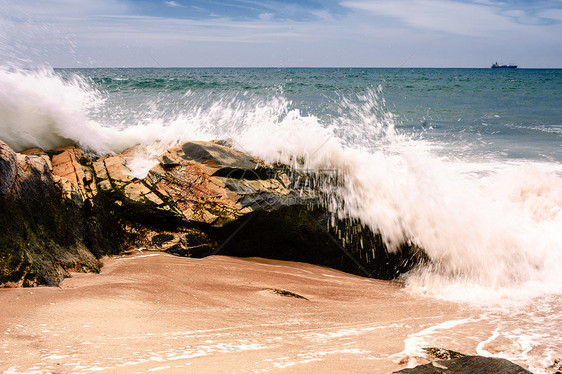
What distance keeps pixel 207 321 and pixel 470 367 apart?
137 centimetres

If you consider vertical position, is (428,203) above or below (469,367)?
above

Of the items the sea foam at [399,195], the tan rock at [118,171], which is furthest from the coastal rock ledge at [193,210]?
the sea foam at [399,195]

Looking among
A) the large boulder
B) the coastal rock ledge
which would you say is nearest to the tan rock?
the coastal rock ledge

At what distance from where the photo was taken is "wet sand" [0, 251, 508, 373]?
193 cm

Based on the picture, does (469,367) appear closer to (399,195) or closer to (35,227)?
(399,195)

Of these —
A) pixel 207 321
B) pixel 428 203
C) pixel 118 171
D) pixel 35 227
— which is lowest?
pixel 207 321

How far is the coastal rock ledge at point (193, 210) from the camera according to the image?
326 centimetres

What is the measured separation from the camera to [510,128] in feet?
45.3

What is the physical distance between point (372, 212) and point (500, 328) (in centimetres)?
159

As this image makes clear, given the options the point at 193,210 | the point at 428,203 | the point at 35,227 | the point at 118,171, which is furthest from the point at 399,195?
the point at 35,227

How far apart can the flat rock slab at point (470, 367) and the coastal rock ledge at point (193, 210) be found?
191 centimetres

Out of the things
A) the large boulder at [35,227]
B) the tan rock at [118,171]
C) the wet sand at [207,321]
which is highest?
the tan rock at [118,171]

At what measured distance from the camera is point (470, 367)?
1.94 m

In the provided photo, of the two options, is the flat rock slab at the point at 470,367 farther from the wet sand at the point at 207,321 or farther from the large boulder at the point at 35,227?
the large boulder at the point at 35,227
